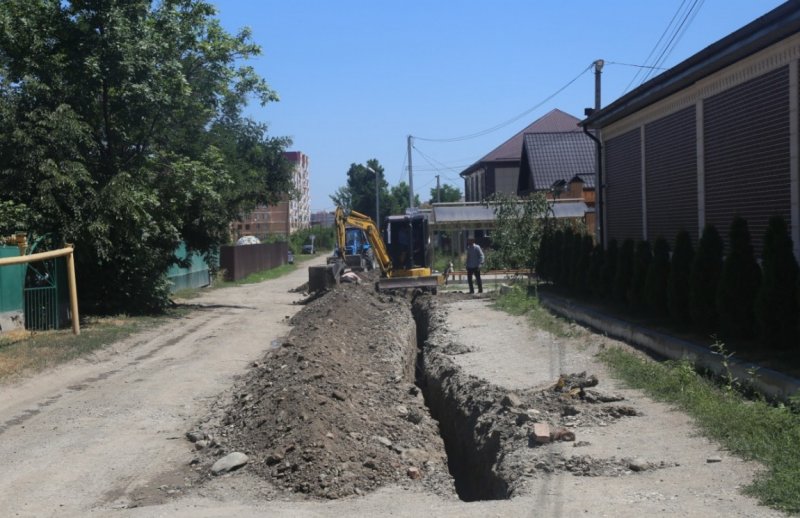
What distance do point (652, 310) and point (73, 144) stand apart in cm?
1292

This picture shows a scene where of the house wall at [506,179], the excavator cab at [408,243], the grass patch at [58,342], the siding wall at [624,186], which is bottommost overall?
the grass patch at [58,342]

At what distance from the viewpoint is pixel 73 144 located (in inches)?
775

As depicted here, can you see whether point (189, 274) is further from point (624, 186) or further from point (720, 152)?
point (720, 152)

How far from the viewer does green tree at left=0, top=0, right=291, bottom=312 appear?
19.4 m

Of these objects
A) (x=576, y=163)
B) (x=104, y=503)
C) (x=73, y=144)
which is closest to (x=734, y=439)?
(x=104, y=503)

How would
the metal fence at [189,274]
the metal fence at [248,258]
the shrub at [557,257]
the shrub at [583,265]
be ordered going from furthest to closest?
the metal fence at [248,258], the metal fence at [189,274], the shrub at [557,257], the shrub at [583,265]

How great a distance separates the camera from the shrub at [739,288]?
1148cm

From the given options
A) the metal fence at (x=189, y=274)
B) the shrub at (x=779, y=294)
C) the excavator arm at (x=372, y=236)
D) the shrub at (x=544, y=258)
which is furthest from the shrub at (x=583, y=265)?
the metal fence at (x=189, y=274)

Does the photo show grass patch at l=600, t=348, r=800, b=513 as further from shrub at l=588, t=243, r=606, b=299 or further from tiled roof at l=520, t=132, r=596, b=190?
tiled roof at l=520, t=132, r=596, b=190

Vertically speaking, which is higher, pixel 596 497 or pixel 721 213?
pixel 721 213

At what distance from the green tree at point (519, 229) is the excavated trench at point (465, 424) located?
1442cm

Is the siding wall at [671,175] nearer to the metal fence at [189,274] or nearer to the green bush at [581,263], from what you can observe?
the green bush at [581,263]

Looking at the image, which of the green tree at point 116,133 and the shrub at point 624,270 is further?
the green tree at point 116,133

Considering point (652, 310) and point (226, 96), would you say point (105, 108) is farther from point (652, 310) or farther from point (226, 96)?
point (652, 310)
